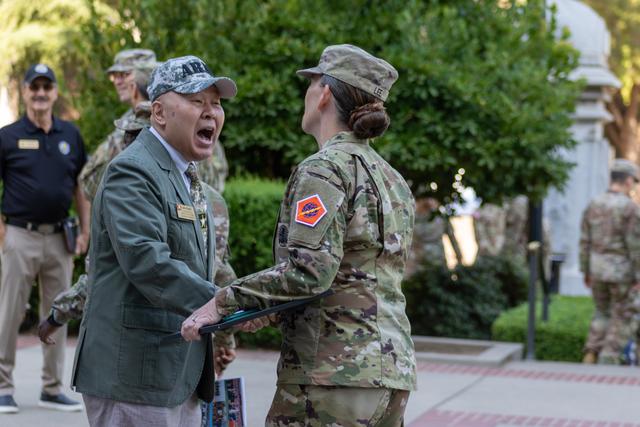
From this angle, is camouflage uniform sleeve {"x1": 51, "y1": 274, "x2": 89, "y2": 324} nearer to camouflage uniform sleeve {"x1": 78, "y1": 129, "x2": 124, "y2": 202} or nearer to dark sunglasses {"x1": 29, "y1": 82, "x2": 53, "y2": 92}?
camouflage uniform sleeve {"x1": 78, "y1": 129, "x2": 124, "y2": 202}

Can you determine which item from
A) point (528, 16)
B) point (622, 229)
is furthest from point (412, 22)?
point (622, 229)

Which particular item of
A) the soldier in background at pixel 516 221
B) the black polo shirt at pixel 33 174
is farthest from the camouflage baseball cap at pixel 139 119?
the soldier in background at pixel 516 221

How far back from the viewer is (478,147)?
9.85 m

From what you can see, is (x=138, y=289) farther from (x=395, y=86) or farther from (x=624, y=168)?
(x=624, y=168)

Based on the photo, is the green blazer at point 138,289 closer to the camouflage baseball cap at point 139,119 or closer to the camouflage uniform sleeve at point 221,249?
the camouflage uniform sleeve at point 221,249

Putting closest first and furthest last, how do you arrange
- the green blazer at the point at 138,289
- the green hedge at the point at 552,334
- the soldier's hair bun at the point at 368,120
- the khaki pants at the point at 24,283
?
the green blazer at the point at 138,289, the soldier's hair bun at the point at 368,120, the khaki pants at the point at 24,283, the green hedge at the point at 552,334

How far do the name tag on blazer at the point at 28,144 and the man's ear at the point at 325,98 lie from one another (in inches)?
136

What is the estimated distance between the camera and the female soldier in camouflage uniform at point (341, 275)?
3234 mm

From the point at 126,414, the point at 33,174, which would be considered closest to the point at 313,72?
the point at 126,414

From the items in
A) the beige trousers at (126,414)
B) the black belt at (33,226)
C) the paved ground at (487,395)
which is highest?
the beige trousers at (126,414)

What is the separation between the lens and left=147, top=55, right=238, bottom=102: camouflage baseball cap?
11.0 feet

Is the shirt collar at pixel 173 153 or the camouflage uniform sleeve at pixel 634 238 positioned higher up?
the shirt collar at pixel 173 153

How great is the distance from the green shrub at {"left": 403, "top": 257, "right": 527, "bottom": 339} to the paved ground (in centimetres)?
234

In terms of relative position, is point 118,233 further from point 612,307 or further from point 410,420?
point 612,307
